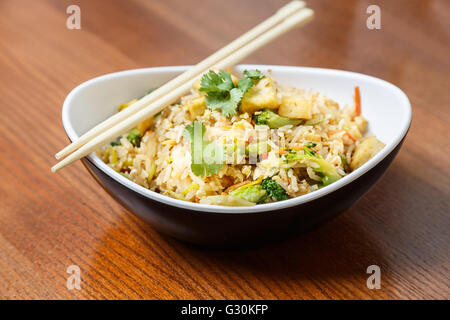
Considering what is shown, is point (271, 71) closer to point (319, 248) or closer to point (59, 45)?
point (319, 248)

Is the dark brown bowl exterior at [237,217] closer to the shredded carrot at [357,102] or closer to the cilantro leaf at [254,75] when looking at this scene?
the shredded carrot at [357,102]

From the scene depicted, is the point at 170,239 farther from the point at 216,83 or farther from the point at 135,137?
the point at 216,83

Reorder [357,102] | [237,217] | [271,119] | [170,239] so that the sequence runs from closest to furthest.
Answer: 1. [237,217]
2. [271,119]
3. [170,239]
4. [357,102]

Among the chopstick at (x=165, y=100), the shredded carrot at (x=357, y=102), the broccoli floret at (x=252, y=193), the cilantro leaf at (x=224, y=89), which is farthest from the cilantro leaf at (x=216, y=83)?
the shredded carrot at (x=357, y=102)

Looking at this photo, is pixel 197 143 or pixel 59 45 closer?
pixel 197 143

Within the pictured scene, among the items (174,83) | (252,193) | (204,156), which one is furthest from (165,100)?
(252,193)

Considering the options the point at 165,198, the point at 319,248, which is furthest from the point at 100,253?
the point at 319,248
